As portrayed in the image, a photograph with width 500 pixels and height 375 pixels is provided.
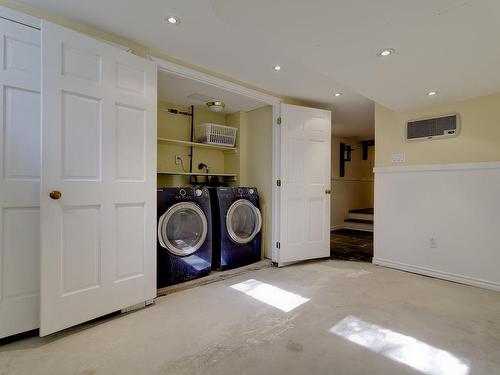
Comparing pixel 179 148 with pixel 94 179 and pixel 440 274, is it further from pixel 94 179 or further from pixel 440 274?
pixel 440 274

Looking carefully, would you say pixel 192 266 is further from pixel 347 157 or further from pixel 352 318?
pixel 347 157

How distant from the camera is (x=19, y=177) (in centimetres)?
158

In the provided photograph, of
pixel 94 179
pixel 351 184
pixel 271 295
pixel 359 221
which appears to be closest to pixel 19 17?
pixel 94 179

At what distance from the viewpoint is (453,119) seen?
2.70 metres

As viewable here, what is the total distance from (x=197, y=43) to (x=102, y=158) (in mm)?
1164

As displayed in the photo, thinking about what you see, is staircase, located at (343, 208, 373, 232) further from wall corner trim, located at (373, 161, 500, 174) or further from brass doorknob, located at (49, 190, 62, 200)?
brass doorknob, located at (49, 190, 62, 200)

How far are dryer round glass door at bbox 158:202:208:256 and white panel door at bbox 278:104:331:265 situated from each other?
3.31 ft

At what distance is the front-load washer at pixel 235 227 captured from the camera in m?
2.91

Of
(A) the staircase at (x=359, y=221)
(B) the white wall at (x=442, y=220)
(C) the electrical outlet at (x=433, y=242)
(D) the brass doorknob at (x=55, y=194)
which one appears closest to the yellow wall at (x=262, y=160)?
(B) the white wall at (x=442, y=220)

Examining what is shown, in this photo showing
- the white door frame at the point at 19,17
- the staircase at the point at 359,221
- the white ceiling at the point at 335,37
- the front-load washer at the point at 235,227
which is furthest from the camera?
the staircase at the point at 359,221

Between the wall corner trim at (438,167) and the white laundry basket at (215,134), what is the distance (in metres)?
1.92

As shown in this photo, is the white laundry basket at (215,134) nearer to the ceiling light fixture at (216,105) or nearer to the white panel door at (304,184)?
the ceiling light fixture at (216,105)

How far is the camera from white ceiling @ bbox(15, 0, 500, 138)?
4.39 ft

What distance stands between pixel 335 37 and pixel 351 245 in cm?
345
